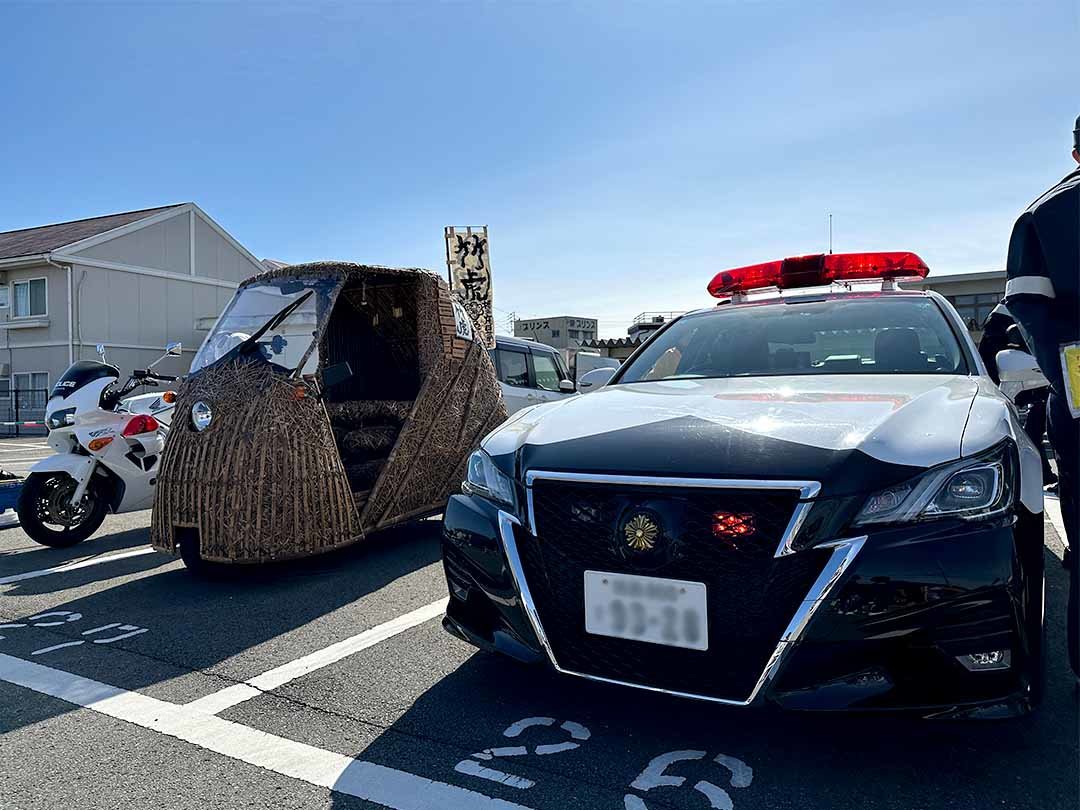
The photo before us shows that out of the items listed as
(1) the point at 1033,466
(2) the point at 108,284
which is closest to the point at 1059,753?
(1) the point at 1033,466

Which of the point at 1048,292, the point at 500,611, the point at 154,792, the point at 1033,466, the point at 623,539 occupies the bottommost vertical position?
the point at 154,792

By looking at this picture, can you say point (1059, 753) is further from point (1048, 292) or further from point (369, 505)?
point (369, 505)

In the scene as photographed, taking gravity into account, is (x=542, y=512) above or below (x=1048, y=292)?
below

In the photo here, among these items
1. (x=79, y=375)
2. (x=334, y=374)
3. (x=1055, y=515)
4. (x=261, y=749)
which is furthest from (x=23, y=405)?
(x=1055, y=515)

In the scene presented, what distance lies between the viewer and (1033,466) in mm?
2297

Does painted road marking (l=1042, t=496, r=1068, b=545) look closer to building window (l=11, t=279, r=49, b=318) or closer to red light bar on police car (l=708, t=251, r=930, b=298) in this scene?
red light bar on police car (l=708, t=251, r=930, b=298)

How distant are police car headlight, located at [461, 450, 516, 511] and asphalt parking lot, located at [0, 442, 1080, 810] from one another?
64 centimetres

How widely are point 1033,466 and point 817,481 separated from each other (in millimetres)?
912

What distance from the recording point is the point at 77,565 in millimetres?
4750

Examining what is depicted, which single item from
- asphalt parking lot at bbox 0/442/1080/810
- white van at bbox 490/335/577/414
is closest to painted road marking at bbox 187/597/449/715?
asphalt parking lot at bbox 0/442/1080/810

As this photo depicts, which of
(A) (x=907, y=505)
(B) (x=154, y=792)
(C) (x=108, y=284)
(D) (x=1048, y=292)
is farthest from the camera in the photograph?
(C) (x=108, y=284)

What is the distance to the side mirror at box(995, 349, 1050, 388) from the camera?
2.74 m

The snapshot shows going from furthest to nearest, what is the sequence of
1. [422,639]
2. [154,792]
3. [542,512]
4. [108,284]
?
[108,284] < [422,639] < [542,512] < [154,792]

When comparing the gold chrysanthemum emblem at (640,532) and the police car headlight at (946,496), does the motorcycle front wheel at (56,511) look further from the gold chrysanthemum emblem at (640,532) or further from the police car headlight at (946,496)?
the police car headlight at (946,496)
